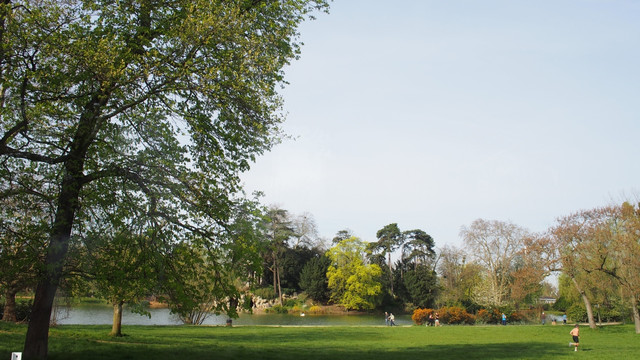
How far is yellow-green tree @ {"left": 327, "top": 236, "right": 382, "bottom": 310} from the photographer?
56250 mm

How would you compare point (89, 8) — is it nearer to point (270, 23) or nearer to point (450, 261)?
point (270, 23)

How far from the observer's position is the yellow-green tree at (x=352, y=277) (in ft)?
185

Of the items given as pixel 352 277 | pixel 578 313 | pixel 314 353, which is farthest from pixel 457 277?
pixel 314 353

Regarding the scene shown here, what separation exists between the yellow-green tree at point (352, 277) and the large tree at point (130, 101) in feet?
153

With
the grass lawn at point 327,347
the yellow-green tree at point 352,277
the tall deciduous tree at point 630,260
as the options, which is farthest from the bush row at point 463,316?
the yellow-green tree at point 352,277

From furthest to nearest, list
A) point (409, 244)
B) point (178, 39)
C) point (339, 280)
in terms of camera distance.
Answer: point (409, 244)
point (339, 280)
point (178, 39)

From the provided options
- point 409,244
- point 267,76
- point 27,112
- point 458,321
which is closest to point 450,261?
point 409,244

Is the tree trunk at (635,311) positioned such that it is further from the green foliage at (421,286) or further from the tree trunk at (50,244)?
the tree trunk at (50,244)

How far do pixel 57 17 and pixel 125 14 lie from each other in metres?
1.66

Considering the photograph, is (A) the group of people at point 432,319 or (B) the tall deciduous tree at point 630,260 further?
(A) the group of people at point 432,319

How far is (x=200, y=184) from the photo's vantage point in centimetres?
1070

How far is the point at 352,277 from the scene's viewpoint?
55.6m

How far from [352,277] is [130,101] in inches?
1890

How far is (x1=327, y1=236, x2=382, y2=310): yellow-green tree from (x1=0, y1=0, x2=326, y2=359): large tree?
153ft
